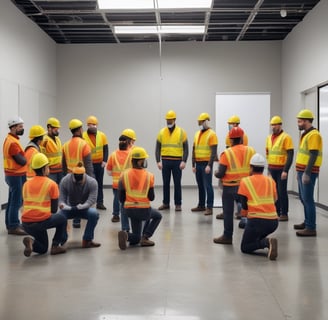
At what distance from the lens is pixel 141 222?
5.74m

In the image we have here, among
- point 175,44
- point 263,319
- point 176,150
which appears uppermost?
point 175,44

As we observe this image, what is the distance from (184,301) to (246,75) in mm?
9462

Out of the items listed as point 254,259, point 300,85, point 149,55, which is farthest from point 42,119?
point 254,259

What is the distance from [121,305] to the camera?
12.2ft

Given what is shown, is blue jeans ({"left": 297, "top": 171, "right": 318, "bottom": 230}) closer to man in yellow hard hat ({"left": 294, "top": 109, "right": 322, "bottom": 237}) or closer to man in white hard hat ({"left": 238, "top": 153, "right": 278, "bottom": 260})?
man in yellow hard hat ({"left": 294, "top": 109, "right": 322, "bottom": 237})

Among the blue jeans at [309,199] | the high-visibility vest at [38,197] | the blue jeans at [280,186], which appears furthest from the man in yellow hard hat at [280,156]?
the high-visibility vest at [38,197]

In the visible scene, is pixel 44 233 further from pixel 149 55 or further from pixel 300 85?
pixel 149 55

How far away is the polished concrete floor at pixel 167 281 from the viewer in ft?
11.8

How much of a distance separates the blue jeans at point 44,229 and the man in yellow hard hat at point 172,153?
3.33 metres

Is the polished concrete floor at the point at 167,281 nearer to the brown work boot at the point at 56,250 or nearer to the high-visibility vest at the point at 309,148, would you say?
the brown work boot at the point at 56,250

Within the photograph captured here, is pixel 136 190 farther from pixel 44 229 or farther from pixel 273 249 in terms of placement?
pixel 273 249

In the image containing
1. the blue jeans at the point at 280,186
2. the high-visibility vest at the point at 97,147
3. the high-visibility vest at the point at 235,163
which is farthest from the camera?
the high-visibility vest at the point at 97,147

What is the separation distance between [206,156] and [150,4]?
2.90 meters

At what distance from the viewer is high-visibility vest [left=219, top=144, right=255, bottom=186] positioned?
5.85 metres
